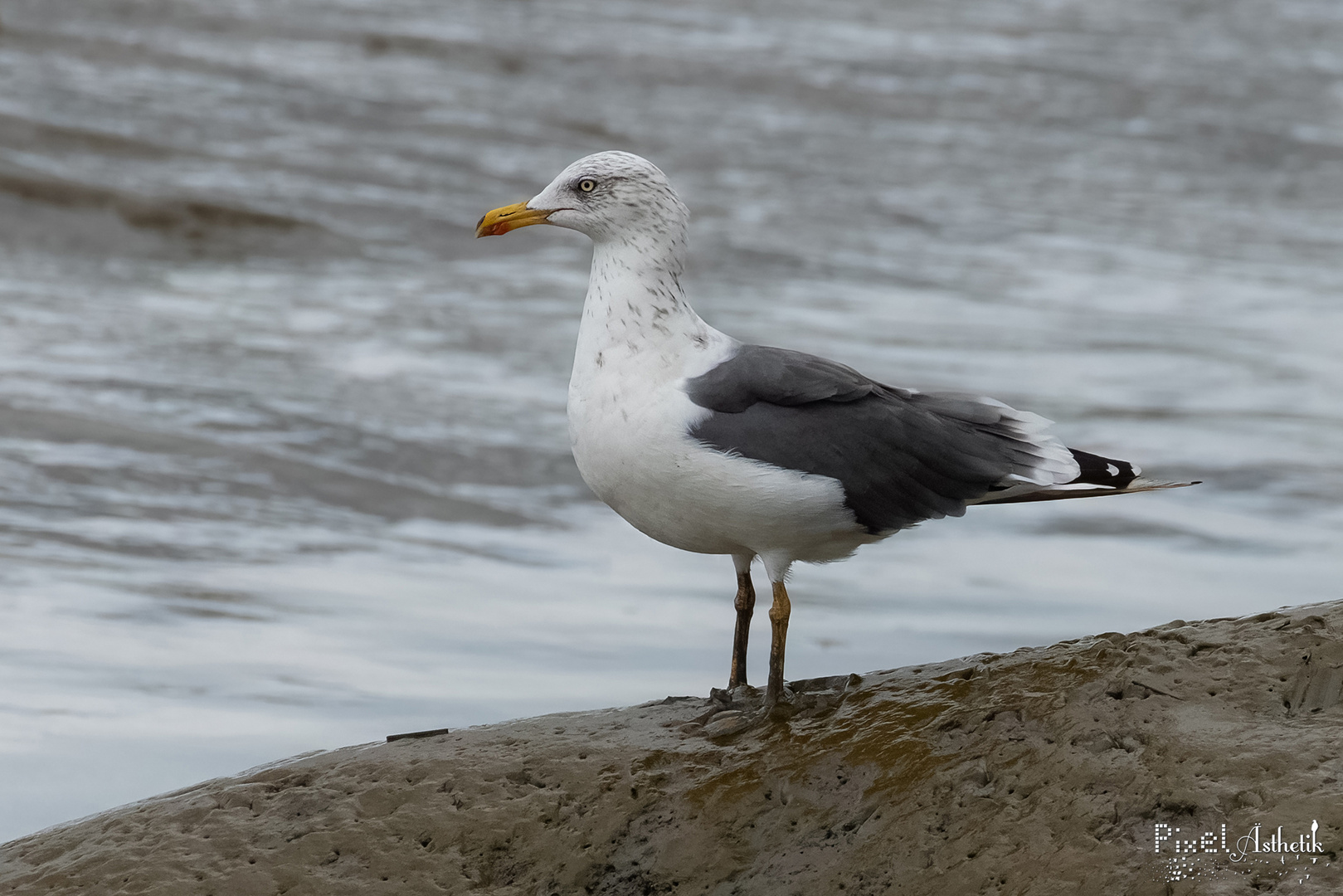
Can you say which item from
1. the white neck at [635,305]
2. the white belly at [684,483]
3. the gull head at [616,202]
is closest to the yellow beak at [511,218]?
the gull head at [616,202]

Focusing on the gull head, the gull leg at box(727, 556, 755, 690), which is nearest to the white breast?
the gull leg at box(727, 556, 755, 690)

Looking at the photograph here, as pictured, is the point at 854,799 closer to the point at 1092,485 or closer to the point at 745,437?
the point at 745,437

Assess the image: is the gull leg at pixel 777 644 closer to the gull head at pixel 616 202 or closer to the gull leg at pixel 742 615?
the gull leg at pixel 742 615

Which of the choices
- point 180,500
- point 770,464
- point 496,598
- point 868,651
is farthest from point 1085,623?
point 180,500

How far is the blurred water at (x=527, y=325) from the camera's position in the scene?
682cm

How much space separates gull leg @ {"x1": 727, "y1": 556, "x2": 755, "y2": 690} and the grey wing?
0.45 metres

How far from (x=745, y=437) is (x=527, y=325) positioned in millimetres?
7922

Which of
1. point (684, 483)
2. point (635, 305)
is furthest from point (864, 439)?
point (635, 305)

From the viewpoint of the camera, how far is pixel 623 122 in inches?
725

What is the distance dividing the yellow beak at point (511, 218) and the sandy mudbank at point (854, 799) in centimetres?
154

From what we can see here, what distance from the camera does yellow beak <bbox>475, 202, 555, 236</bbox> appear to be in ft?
16.4

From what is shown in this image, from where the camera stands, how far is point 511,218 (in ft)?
16.7

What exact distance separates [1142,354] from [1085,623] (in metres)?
5.19

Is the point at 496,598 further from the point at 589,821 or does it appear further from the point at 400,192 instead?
the point at 400,192
